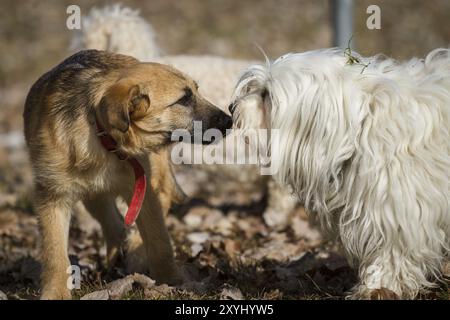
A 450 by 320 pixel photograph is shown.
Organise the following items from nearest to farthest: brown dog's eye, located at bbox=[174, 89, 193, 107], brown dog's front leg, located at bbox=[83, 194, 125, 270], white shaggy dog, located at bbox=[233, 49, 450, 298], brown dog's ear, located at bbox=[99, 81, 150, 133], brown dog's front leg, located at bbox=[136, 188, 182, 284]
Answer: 1. white shaggy dog, located at bbox=[233, 49, 450, 298]
2. brown dog's ear, located at bbox=[99, 81, 150, 133]
3. brown dog's eye, located at bbox=[174, 89, 193, 107]
4. brown dog's front leg, located at bbox=[136, 188, 182, 284]
5. brown dog's front leg, located at bbox=[83, 194, 125, 270]

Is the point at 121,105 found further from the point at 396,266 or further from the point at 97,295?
the point at 396,266

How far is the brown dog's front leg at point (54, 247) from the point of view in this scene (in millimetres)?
3898

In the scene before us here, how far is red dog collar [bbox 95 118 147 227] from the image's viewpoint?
3859mm

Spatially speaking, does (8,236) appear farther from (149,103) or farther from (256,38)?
(256,38)

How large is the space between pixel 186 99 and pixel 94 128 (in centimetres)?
53

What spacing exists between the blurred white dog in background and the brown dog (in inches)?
64.8

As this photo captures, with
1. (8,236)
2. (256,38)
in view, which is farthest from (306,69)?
(256,38)

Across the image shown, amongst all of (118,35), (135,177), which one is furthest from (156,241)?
(118,35)

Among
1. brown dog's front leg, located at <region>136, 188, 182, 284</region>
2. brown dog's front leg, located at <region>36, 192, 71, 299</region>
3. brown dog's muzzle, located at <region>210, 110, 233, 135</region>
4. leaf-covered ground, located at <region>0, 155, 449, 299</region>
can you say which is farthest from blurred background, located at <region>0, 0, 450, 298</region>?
brown dog's muzzle, located at <region>210, 110, 233, 135</region>

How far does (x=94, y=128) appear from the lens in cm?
389

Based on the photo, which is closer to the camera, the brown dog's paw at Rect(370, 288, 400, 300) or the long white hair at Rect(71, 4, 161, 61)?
the brown dog's paw at Rect(370, 288, 400, 300)

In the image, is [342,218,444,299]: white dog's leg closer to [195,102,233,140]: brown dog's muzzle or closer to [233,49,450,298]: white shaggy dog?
[233,49,450,298]: white shaggy dog

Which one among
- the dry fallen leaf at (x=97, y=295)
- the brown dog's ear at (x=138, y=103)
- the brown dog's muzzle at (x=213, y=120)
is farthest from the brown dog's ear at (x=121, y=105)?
the dry fallen leaf at (x=97, y=295)

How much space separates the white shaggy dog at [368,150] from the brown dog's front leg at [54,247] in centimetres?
116
